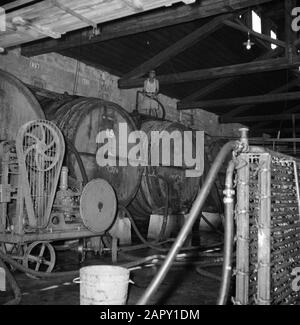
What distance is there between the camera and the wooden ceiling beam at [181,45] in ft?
23.8

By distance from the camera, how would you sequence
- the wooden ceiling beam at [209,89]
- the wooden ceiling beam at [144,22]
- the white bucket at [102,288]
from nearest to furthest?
the white bucket at [102,288] → the wooden ceiling beam at [144,22] → the wooden ceiling beam at [209,89]

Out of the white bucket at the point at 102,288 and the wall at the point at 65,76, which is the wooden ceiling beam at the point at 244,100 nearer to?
the wall at the point at 65,76

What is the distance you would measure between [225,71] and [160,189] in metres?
3.13

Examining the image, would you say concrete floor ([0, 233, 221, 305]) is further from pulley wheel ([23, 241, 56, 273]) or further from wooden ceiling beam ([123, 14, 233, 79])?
wooden ceiling beam ([123, 14, 233, 79])

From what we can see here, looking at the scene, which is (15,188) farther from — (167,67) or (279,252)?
(167,67)

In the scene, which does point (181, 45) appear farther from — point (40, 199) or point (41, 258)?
point (41, 258)

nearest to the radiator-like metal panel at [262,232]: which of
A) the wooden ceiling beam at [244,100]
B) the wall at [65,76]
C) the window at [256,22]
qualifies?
the wall at [65,76]

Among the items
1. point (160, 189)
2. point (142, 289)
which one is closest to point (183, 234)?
point (142, 289)

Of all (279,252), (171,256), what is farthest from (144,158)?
(171,256)

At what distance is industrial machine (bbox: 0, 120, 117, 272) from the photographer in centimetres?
471

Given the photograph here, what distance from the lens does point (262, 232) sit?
2609mm

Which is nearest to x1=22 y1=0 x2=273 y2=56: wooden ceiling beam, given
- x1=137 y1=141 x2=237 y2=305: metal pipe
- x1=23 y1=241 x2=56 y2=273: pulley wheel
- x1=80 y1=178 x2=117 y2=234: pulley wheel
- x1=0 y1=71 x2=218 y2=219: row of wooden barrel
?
x1=0 y1=71 x2=218 y2=219: row of wooden barrel

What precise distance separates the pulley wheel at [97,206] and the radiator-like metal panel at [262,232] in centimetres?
289

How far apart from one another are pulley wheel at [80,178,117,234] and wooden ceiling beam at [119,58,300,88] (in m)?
4.50
